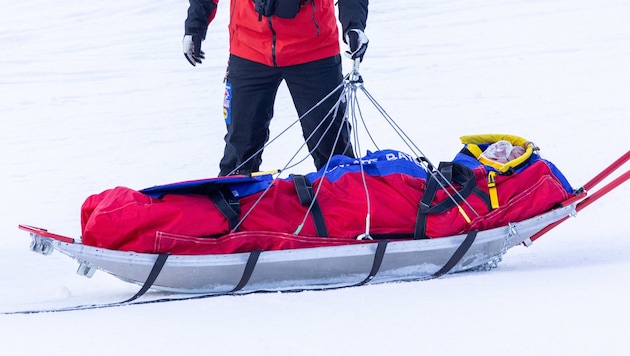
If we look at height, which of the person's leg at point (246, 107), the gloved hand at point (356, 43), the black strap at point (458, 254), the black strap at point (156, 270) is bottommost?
the black strap at point (458, 254)

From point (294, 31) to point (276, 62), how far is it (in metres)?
0.15

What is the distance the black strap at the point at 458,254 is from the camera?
9.70 ft

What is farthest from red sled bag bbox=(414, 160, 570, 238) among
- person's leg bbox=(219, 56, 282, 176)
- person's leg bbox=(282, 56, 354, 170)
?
person's leg bbox=(219, 56, 282, 176)

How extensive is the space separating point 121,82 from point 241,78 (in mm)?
4657

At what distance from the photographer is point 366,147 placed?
17.8 feet

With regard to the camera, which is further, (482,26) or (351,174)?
(482,26)

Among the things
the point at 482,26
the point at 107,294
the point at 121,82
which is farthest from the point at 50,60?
the point at 107,294

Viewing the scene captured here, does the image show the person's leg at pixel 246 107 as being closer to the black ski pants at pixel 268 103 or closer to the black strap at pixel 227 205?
the black ski pants at pixel 268 103

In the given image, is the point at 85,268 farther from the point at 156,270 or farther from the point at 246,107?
the point at 246,107

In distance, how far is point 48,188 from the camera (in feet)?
16.0

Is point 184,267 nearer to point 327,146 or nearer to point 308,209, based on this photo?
point 308,209

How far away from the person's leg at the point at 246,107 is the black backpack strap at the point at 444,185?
3.07 feet

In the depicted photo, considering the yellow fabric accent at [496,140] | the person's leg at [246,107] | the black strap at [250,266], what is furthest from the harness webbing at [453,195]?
the person's leg at [246,107]

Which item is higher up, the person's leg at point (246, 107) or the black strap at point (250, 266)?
the person's leg at point (246, 107)
